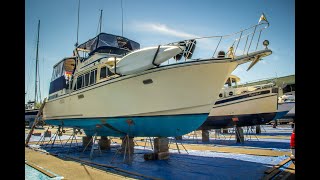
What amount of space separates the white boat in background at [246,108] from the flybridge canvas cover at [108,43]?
7.00 meters

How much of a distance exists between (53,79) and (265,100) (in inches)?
522

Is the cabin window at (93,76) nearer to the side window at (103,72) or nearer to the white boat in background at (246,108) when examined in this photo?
the side window at (103,72)

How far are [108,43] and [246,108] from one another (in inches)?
365

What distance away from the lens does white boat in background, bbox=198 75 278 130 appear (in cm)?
1445

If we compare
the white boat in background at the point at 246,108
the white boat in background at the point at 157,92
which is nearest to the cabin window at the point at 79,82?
the white boat in background at the point at 157,92

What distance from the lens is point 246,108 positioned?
577 inches

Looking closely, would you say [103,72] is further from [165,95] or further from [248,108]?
[248,108]

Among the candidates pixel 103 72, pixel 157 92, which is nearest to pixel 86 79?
pixel 103 72

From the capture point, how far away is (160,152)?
28.6 ft

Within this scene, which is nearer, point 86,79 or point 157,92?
point 157,92

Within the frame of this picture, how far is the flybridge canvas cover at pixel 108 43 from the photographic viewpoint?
11.8 meters

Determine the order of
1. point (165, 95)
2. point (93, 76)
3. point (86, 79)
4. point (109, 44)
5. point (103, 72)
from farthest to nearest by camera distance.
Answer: point (109, 44), point (86, 79), point (93, 76), point (103, 72), point (165, 95)

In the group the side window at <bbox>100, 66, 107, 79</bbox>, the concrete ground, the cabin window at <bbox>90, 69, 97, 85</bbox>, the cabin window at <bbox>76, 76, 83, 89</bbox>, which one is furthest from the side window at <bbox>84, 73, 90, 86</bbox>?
the concrete ground
